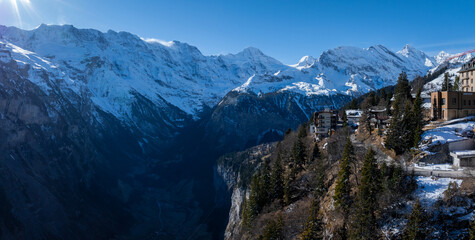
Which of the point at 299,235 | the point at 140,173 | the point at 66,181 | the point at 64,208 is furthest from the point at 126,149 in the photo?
the point at 299,235

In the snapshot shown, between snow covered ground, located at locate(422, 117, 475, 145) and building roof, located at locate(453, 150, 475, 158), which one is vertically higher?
snow covered ground, located at locate(422, 117, 475, 145)

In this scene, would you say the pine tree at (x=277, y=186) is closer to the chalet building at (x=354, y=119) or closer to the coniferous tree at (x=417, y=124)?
the coniferous tree at (x=417, y=124)

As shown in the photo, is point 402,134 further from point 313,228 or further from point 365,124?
point 313,228

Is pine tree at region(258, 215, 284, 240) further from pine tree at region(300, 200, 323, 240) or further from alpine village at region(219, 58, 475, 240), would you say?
pine tree at region(300, 200, 323, 240)

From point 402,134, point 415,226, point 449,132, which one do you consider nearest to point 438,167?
point 402,134

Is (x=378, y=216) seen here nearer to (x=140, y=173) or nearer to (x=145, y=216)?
(x=145, y=216)

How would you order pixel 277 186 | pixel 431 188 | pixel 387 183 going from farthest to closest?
1. pixel 277 186
2. pixel 387 183
3. pixel 431 188

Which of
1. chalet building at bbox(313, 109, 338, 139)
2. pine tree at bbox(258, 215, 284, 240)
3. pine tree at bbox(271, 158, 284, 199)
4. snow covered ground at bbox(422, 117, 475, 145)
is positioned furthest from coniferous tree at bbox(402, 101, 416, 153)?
chalet building at bbox(313, 109, 338, 139)
